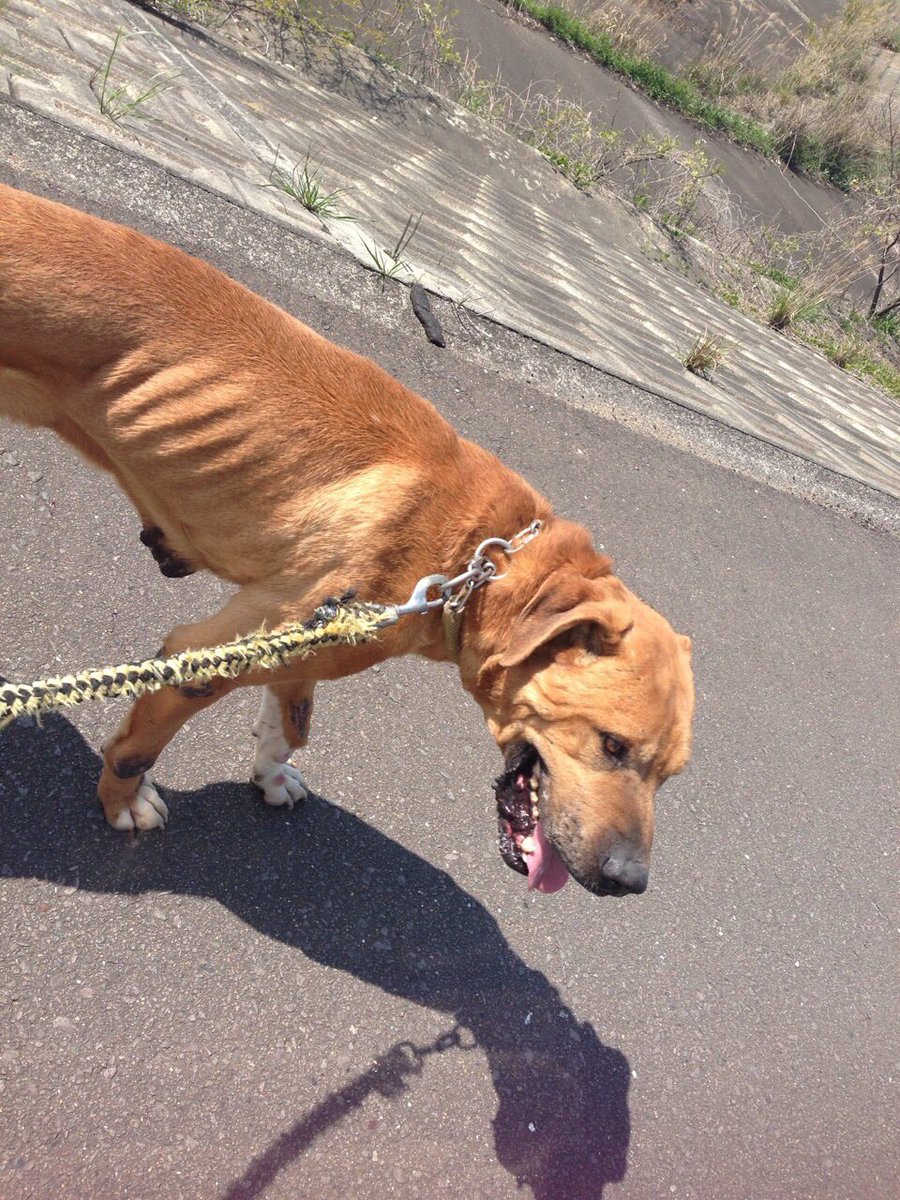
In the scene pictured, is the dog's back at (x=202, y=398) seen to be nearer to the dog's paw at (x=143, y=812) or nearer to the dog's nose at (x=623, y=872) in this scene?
the dog's paw at (x=143, y=812)

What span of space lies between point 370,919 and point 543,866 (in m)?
0.76

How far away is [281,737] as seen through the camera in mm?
2996

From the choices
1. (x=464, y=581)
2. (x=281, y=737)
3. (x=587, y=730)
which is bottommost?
(x=281, y=737)

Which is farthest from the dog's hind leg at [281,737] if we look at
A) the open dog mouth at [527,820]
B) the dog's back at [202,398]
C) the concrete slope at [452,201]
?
the concrete slope at [452,201]

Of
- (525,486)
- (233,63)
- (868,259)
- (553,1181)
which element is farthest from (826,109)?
(553,1181)

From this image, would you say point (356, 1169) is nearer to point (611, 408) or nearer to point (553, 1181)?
point (553, 1181)

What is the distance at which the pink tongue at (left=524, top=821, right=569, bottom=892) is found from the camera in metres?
2.56

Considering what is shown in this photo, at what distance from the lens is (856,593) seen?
6562 mm

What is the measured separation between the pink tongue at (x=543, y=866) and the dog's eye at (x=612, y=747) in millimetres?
305

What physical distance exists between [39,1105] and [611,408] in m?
5.33

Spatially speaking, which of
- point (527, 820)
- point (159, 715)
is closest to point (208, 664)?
point (159, 715)

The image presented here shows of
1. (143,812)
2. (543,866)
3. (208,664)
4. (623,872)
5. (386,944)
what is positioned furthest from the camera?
(386,944)

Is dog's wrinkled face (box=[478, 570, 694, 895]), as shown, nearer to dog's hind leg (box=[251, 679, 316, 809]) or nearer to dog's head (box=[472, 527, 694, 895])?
dog's head (box=[472, 527, 694, 895])

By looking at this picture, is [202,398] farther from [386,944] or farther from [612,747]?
[386,944]
